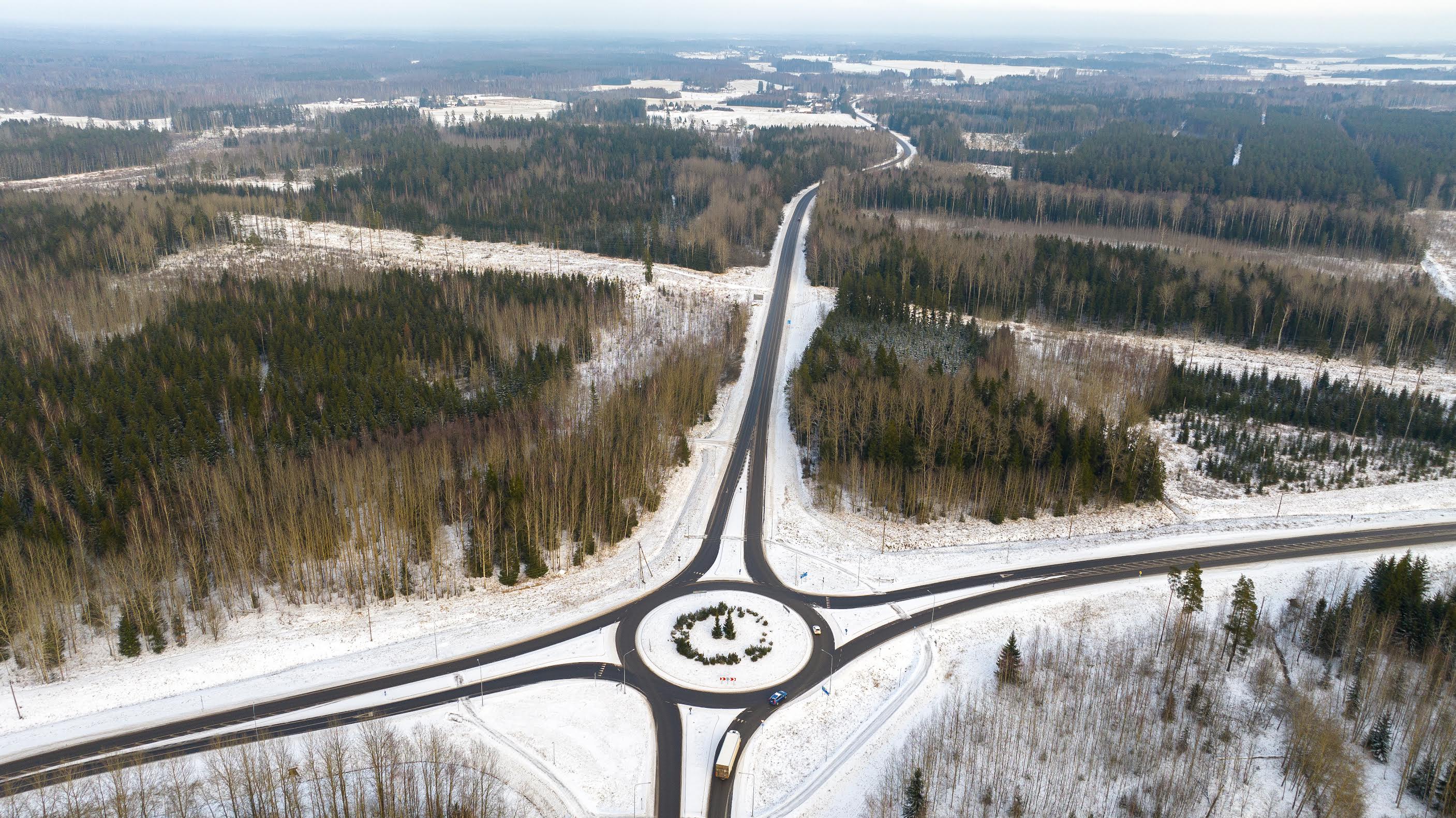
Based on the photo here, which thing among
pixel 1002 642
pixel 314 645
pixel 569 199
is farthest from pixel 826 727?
pixel 569 199

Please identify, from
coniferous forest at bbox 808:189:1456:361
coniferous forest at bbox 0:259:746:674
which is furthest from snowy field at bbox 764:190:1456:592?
coniferous forest at bbox 808:189:1456:361

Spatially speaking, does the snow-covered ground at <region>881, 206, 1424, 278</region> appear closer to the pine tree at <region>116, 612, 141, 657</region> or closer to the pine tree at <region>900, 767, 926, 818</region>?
the pine tree at <region>900, 767, 926, 818</region>

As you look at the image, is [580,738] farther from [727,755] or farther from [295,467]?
[295,467]

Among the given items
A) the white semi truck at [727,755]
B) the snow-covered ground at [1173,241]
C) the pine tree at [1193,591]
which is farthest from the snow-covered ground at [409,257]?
the white semi truck at [727,755]

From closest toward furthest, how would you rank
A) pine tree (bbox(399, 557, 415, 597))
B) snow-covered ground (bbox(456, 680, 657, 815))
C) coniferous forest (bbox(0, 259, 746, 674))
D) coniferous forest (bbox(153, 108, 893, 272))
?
snow-covered ground (bbox(456, 680, 657, 815)) < coniferous forest (bbox(0, 259, 746, 674)) < pine tree (bbox(399, 557, 415, 597)) < coniferous forest (bbox(153, 108, 893, 272))

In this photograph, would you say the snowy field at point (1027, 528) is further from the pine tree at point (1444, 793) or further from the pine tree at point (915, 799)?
the pine tree at point (1444, 793)

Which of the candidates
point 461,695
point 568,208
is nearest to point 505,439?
point 461,695

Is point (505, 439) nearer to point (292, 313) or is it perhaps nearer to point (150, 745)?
point (150, 745)
